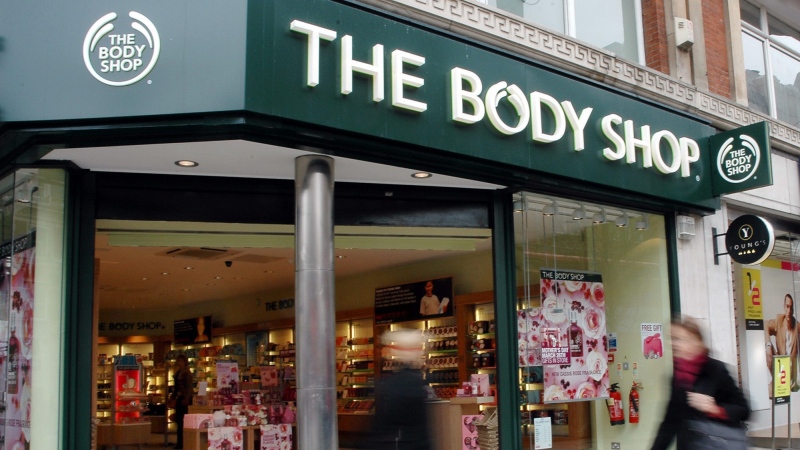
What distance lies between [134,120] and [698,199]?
695 cm

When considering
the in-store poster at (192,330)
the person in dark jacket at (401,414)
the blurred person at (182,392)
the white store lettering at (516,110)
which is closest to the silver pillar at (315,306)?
the white store lettering at (516,110)

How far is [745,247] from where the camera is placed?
10.2 meters

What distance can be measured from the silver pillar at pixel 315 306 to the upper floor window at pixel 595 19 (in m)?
3.27

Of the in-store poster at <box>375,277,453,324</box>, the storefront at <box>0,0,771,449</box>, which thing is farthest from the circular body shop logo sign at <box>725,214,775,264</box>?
the in-store poster at <box>375,277,453,324</box>

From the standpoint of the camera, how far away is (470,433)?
10383 millimetres

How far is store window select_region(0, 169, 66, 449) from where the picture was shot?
646 cm

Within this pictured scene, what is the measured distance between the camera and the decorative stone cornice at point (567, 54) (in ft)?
25.0

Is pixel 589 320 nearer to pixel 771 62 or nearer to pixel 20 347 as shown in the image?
pixel 20 347

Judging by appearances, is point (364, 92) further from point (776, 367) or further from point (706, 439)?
point (776, 367)

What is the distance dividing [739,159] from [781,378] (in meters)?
3.24

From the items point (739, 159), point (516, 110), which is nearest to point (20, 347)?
point (516, 110)

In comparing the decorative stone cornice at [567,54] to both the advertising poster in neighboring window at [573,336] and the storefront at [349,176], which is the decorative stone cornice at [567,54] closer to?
the storefront at [349,176]

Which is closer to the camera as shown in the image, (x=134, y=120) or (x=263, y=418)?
(x=134, y=120)

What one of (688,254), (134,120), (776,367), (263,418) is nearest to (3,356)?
(134,120)
